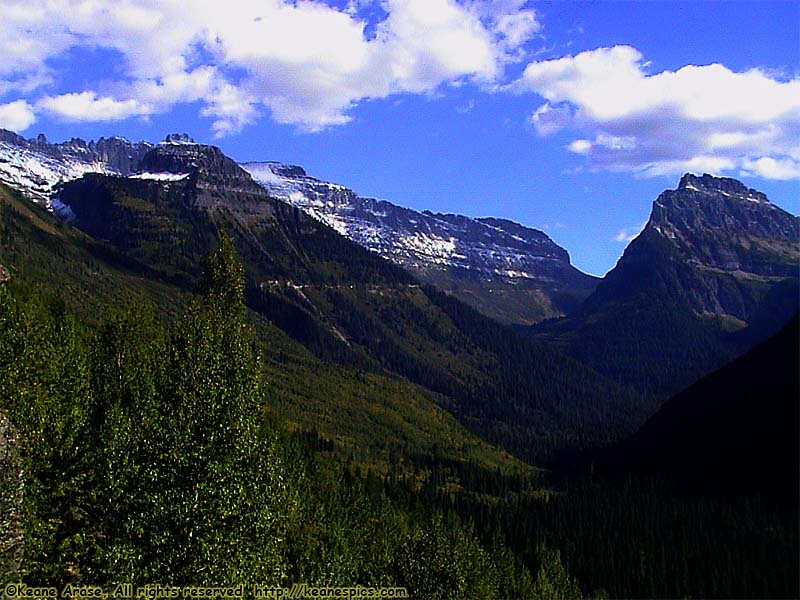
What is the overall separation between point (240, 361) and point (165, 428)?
372 inches

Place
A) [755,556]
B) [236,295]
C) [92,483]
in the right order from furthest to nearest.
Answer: [755,556] < [236,295] < [92,483]

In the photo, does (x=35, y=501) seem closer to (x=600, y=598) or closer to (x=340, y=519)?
(x=340, y=519)

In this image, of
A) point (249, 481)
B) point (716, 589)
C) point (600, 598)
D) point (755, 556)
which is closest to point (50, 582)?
point (249, 481)

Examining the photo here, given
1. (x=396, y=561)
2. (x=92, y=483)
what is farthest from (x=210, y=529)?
(x=396, y=561)

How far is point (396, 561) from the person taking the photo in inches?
3620

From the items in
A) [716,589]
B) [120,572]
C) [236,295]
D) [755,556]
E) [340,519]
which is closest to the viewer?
[120,572]

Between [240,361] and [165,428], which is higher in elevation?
[240,361]

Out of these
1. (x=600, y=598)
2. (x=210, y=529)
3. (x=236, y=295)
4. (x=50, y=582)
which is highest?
(x=236, y=295)

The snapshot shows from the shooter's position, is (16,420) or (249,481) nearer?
(249,481)

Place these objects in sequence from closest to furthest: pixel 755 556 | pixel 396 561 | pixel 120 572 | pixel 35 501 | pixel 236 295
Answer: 1. pixel 120 572
2. pixel 35 501
3. pixel 236 295
4. pixel 396 561
5. pixel 755 556

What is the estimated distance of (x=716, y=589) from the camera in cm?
16875

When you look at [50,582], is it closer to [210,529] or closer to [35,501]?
[35,501]

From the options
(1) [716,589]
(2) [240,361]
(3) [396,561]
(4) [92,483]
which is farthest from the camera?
(1) [716,589]

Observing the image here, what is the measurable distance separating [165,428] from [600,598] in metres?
146
